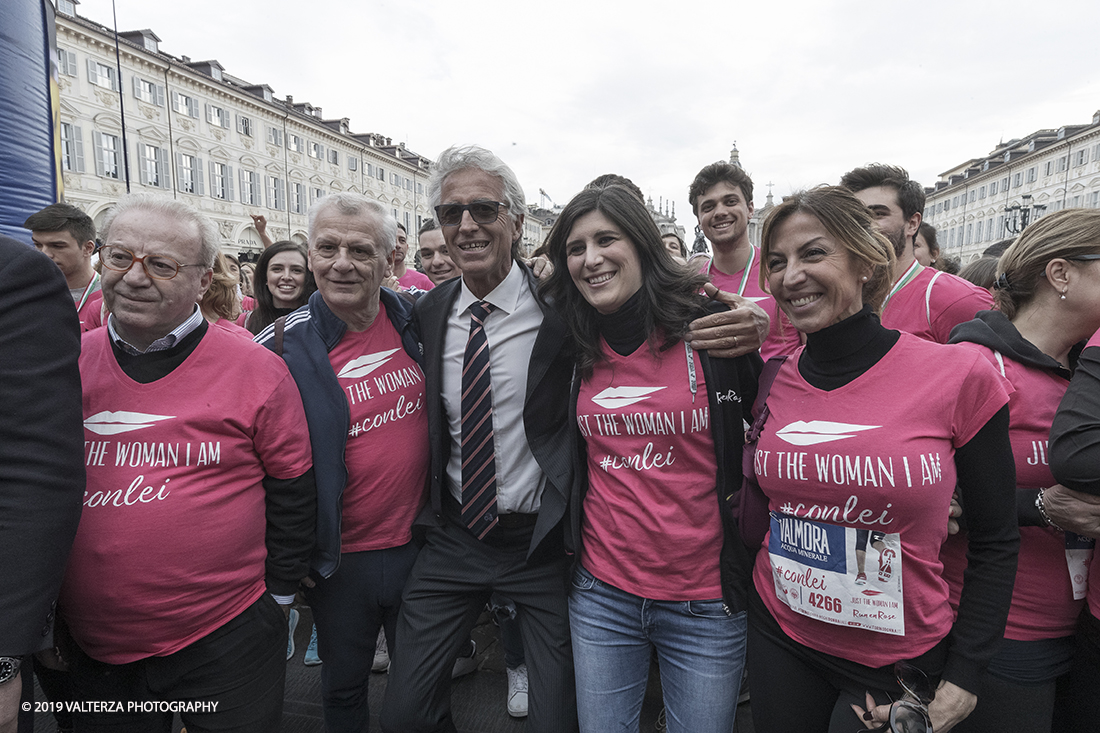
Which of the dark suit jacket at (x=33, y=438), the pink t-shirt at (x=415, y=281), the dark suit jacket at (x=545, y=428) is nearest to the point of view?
the dark suit jacket at (x=33, y=438)

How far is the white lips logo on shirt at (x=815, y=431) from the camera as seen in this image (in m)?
1.68

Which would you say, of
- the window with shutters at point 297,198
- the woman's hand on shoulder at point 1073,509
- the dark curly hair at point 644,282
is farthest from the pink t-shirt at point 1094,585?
the window with shutters at point 297,198

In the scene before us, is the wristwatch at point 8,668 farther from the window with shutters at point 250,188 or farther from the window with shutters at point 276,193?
the window with shutters at point 276,193

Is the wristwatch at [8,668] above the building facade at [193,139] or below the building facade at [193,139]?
below

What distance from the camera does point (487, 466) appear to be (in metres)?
2.41

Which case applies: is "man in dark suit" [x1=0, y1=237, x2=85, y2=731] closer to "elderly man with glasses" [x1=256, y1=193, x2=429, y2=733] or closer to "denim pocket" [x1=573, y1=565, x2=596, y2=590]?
"elderly man with glasses" [x1=256, y1=193, x2=429, y2=733]

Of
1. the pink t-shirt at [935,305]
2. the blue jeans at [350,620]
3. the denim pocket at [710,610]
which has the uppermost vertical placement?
the pink t-shirt at [935,305]

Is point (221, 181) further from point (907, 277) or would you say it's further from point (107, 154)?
point (907, 277)

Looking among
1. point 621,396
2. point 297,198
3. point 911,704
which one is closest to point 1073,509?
point 911,704

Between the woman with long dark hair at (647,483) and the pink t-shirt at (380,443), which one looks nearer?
the woman with long dark hair at (647,483)

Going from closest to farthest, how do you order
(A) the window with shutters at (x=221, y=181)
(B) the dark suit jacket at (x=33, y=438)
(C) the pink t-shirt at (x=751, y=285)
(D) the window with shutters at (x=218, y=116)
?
(B) the dark suit jacket at (x=33, y=438) < (C) the pink t-shirt at (x=751, y=285) < (D) the window with shutters at (x=218, y=116) < (A) the window with shutters at (x=221, y=181)

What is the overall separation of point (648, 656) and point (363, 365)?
1724 mm

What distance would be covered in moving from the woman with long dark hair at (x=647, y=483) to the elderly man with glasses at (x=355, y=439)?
0.84 meters

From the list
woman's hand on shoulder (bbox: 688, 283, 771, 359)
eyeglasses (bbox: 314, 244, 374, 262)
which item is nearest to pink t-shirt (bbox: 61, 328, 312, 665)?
eyeglasses (bbox: 314, 244, 374, 262)
